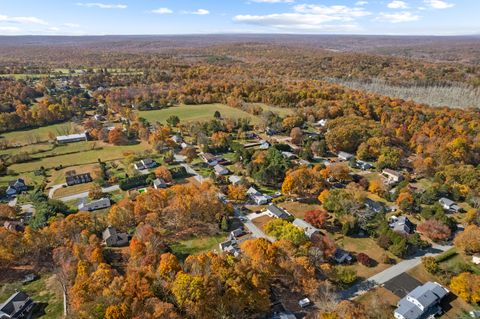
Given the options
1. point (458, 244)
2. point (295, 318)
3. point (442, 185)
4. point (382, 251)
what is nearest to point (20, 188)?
point (295, 318)

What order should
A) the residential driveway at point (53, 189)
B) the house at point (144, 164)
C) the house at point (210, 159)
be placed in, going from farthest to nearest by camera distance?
the house at point (210, 159) < the house at point (144, 164) < the residential driveway at point (53, 189)

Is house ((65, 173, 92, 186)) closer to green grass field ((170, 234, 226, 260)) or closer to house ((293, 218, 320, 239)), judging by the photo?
green grass field ((170, 234, 226, 260))

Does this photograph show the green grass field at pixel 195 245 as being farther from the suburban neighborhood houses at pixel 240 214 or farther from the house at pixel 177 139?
the house at pixel 177 139

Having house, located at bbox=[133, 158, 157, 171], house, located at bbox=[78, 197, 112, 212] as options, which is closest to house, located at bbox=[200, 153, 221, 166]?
house, located at bbox=[133, 158, 157, 171]

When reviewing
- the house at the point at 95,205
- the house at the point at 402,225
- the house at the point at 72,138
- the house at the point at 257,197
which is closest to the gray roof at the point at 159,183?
the house at the point at 95,205

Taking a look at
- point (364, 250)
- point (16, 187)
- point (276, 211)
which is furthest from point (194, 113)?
point (364, 250)

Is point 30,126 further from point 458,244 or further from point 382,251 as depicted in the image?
point 458,244
